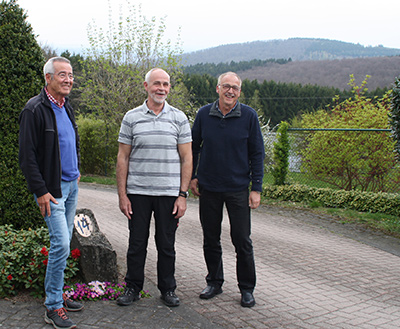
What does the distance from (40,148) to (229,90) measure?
69.9 inches

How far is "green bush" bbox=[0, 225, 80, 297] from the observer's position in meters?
4.19

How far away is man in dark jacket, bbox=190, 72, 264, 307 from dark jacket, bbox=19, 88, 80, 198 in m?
1.42

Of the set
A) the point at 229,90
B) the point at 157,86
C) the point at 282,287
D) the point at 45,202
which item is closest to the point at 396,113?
the point at 282,287

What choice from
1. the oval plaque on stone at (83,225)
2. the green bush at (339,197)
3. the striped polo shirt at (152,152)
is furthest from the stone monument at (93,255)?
the green bush at (339,197)

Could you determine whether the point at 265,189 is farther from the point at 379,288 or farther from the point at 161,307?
the point at 161,307

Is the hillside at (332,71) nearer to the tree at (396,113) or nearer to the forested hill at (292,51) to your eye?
the forested hill at (292,51)

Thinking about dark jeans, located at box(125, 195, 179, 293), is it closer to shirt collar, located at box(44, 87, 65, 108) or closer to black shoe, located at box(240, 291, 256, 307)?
black shoe, located at box(240, 291, 256, 307)

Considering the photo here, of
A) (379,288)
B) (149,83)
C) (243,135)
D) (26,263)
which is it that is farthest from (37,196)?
(379,288)

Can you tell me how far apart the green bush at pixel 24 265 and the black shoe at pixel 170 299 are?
2.91 feet

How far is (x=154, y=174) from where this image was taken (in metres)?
4.10

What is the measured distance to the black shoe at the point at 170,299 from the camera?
4211 mm

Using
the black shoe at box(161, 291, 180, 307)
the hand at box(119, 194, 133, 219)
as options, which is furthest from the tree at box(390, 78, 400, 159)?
the hand at box(119, 194, 133, 219)

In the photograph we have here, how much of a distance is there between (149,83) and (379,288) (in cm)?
330

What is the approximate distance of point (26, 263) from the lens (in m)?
4.30
